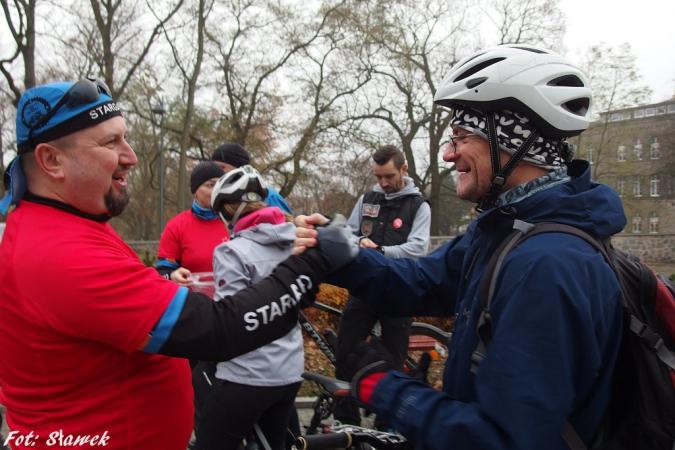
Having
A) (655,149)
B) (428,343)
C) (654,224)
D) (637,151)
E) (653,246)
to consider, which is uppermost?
(655,149)

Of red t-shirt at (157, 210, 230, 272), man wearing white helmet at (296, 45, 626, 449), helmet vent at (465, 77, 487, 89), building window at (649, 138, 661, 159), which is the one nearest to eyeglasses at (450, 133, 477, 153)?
man wearing white helmet at (296, 45, 626, 449)

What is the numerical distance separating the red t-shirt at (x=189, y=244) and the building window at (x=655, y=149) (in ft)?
114

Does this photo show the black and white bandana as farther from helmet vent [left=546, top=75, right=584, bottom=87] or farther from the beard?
the beard

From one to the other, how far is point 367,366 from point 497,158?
785mm

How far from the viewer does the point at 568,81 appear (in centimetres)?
168

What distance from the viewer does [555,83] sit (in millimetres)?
1648

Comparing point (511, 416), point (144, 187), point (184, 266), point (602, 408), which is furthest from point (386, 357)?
point (144, 187)

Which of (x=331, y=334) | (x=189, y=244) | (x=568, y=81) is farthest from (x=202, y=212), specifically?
(x=568, y=81)

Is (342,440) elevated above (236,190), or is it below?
below

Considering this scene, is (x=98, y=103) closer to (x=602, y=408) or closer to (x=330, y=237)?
(x=330, y=237)

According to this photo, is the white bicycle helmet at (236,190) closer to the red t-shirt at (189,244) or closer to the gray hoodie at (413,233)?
the red t-shirt at (189,244)

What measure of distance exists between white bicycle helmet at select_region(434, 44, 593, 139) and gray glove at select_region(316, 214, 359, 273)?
630 millimetres

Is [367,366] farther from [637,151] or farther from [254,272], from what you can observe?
[637,151]

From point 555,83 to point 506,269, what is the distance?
74cm
